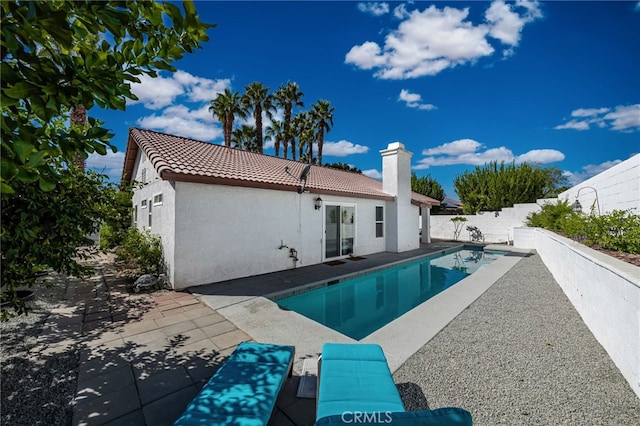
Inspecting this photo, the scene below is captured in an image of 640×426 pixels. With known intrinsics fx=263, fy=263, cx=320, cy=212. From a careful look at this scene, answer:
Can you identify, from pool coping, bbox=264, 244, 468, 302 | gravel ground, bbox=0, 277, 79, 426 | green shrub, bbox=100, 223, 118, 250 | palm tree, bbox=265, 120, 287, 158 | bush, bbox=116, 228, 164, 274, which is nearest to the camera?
gravel ground, bbox=0, 277, 79, 426

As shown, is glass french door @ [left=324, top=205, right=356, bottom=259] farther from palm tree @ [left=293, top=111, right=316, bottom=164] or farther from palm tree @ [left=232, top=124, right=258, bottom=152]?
palm tree @ [left=232, top=124, right=258, bottom=152]

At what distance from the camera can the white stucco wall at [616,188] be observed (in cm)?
770

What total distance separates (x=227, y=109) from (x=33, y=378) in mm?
28072

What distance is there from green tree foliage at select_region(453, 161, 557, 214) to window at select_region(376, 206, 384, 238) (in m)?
16.6

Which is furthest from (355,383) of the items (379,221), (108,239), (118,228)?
(108,239)

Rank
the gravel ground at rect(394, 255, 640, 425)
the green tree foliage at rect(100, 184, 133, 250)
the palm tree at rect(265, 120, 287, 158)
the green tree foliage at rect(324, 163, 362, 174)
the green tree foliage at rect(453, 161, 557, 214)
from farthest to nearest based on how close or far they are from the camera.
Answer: the green tree foliage at rect(324, 163, 362, 174) → the palm tree at rect(265, 120, 287, 158) → the green tree foliage at rect(453, 161, 557, 214) → the green tree foliage at rect(100, 184, 133, 250) → the gravel ground at rect(394, 255, 640, 425)

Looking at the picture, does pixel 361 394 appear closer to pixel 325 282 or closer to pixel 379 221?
pixel 325 282

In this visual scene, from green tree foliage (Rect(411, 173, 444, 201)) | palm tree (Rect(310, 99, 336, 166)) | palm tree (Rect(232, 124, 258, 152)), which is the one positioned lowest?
green tree foliage (Rect(411, 173, 444, 201))

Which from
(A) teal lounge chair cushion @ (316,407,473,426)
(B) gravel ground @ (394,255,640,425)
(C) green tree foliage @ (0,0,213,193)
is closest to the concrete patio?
(B) gravel ground @ (394,255,640,425)

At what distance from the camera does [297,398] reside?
3.21 meters

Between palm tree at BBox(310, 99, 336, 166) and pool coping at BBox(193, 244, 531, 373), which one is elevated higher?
palm tree at BBox(310, 99, 336, 166)

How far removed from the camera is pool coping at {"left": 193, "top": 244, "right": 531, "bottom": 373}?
4.41 m

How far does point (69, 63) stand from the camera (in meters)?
1.47

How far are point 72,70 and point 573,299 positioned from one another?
9775mm
